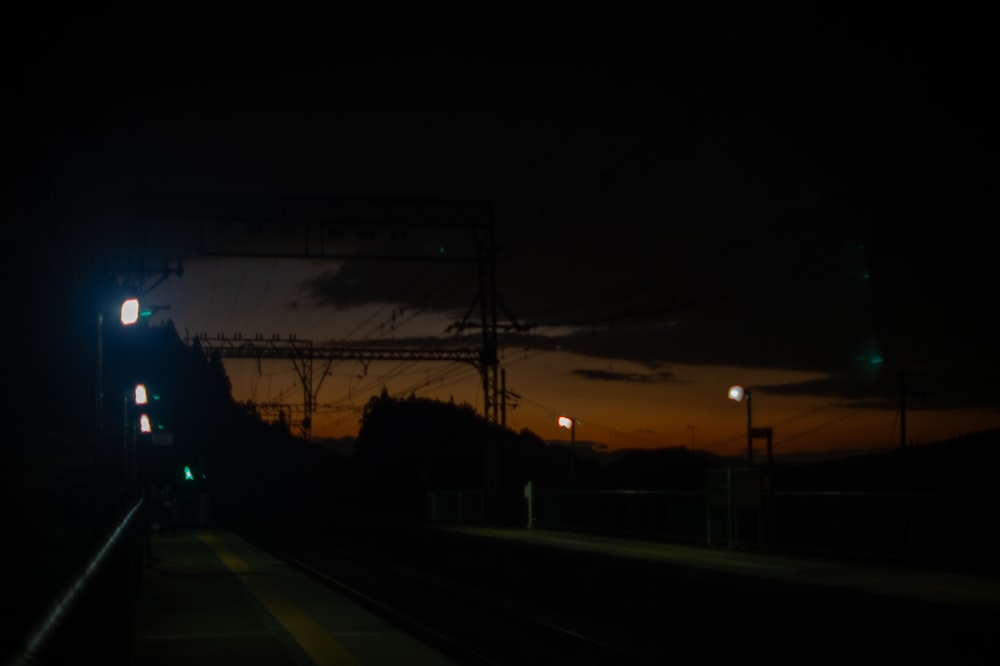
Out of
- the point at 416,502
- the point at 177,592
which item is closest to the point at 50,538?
the point at 177,592

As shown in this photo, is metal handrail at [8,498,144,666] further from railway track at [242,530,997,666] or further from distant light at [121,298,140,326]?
distant light at [121,298,140,326]

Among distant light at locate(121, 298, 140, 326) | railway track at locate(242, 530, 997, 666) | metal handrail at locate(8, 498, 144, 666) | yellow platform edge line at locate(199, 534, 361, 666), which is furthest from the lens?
distant light at locate(121, 298, 140, 326)

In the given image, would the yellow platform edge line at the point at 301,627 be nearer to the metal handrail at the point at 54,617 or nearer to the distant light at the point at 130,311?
the distant light at the point at 130,311

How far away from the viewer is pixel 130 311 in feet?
63.5

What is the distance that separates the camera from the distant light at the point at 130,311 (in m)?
19.3

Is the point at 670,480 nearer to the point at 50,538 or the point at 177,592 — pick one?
the point at 177,592

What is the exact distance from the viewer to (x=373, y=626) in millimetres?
16156

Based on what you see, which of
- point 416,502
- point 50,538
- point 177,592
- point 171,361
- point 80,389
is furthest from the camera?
point 171,361

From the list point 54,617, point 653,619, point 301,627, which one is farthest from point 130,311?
point 54,617

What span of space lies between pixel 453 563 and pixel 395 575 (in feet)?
18.7

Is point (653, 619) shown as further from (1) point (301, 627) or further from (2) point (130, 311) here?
(2) point (130, 311)

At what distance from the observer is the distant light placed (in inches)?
762

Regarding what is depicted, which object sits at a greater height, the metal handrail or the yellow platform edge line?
the metal handrail

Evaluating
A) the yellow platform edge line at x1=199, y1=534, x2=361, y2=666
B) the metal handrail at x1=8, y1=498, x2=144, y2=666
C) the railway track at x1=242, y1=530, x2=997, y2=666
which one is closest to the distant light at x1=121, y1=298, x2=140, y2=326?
the yellow platform edge line at x1=199, y1=534, x2=361, y2=666
